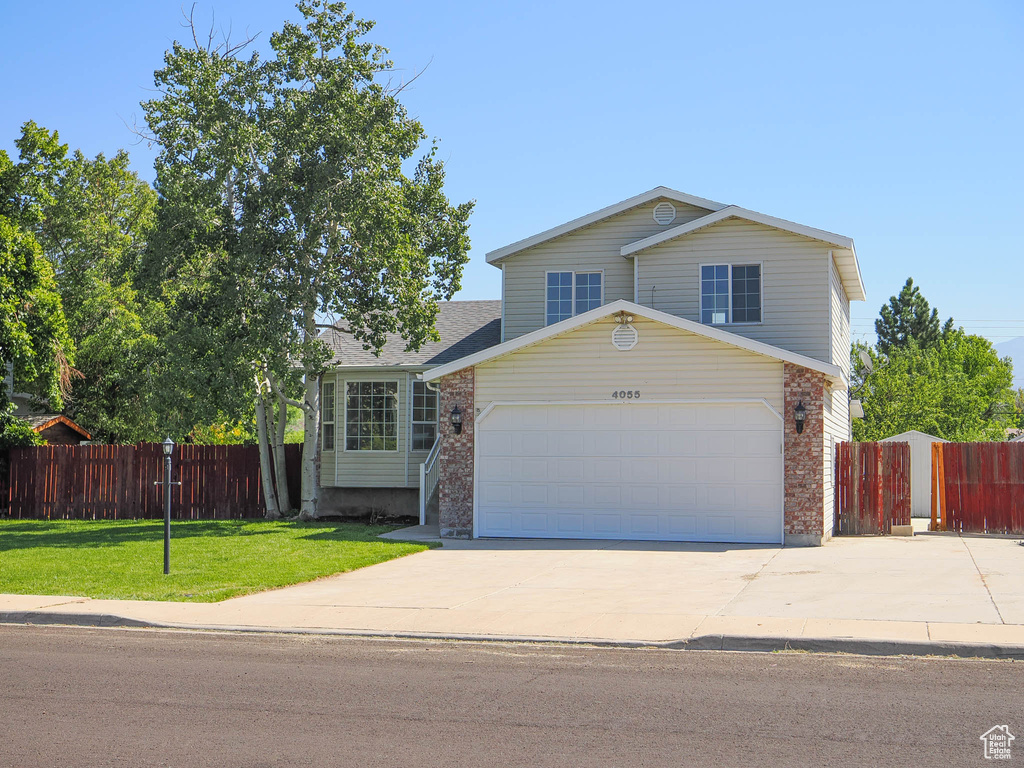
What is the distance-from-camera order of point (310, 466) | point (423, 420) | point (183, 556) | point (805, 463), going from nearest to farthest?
point (183, 556) < point (805, 463) < point (310, 466) < point (423, 420)

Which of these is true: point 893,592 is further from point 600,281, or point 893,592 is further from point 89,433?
point 89,433

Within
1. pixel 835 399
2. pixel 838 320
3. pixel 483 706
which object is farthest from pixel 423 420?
pixel 483 706

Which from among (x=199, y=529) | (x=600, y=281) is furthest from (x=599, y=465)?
(x=199, y=529)

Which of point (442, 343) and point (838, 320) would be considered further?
point (442, 343)

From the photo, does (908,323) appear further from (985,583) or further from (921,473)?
(985,583)

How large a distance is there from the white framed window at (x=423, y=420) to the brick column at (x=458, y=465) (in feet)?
15.1

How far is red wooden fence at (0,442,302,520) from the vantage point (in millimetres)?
26297

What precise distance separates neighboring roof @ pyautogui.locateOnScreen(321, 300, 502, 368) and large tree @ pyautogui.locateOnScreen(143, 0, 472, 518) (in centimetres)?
138

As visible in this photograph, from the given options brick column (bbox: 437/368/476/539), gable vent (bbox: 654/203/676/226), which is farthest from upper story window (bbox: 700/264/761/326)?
brick column (bbox: 437/368/476/539)

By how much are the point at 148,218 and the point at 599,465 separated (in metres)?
25.8

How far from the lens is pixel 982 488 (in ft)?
69.1

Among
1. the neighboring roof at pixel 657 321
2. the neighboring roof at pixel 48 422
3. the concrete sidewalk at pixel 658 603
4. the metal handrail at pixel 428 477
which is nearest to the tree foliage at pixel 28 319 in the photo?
the neighboring roof at pixel 48 422

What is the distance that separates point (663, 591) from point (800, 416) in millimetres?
6569

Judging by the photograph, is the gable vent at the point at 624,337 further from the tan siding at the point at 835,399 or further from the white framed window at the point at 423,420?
the white framed window at the point at 423,420
